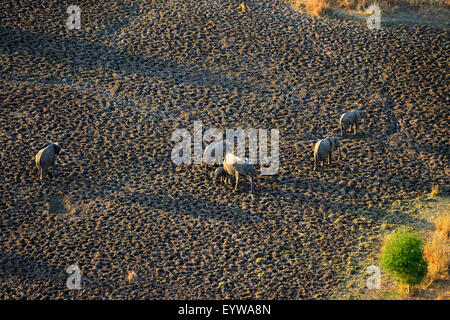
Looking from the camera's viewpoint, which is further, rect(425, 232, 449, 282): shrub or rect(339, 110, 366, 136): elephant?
rect(339, 110, 366, 136): elephant

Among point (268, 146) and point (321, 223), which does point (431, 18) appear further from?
point (321, 223)

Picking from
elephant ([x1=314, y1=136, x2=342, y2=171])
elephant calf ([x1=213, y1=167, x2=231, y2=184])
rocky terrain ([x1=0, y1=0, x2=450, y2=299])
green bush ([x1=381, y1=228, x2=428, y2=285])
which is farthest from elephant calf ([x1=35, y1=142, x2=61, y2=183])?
green bush ([x1=381, y1=228, x2=428, y2=285])

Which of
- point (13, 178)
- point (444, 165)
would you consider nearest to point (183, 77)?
point (13, 178)

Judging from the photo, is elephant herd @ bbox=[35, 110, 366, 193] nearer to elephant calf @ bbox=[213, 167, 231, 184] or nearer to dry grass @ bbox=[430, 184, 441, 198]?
elephant calf @ bbox=[213, 167, 231, 184]

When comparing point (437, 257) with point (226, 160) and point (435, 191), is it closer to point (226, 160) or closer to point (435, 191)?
point (435, 191)

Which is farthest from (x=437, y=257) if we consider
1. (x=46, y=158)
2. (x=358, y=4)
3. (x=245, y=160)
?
(x=358, y=4)

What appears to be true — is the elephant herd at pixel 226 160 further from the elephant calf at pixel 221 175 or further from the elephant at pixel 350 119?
the elephant at pixel 350 119
